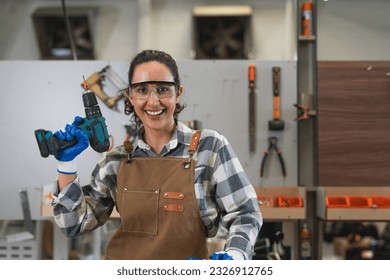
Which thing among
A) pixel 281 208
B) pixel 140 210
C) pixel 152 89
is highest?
pixel 152 89

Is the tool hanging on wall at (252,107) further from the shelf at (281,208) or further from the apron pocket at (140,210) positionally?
the apron pocket at (140,210)

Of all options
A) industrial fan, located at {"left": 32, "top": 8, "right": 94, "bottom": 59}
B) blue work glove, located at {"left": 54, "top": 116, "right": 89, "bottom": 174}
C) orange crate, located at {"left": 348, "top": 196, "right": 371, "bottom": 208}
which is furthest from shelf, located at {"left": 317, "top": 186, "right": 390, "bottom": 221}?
industrial fan, located at {"left": 32, "top": 8, "right": 94, "bottom": 59}

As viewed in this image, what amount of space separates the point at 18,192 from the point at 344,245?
7.34ft

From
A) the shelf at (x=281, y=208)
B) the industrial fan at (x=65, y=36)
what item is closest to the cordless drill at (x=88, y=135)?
the shelf at (x=281, y=208)

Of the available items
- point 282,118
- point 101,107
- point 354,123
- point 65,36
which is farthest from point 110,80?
point 65,36

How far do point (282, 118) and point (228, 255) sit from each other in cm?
73

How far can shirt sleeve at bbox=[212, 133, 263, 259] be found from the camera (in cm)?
94

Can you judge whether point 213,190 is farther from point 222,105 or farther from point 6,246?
point 6,246

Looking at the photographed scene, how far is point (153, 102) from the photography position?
0.97 metres

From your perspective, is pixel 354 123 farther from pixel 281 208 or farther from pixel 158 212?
pixel 158 212

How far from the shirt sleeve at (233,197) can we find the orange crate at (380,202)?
0.51m

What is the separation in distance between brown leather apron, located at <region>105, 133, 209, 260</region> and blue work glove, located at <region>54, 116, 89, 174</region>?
0.38 feet

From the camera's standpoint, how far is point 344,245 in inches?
120
